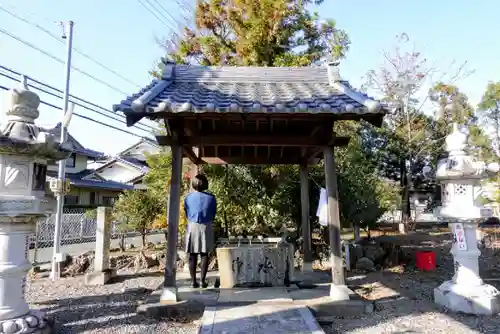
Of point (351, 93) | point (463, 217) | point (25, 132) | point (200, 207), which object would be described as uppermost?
point (351, 93)

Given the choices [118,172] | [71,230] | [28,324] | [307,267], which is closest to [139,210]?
[71,230]

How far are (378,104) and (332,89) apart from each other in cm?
133

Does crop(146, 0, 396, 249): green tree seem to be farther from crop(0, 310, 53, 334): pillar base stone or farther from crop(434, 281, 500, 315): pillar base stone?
crop(0, 310, 53, 334): pillar base stone

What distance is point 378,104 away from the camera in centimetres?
449

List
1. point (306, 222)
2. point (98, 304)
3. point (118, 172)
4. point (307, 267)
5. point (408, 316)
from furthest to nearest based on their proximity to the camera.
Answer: point (118, 172)
point (306, 222)
point (307, 267)
point (98, 304)
point (408, 316)

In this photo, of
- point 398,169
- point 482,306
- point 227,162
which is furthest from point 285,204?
point 398,169

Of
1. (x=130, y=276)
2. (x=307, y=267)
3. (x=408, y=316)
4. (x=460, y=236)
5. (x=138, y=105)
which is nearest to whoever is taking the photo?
(x=138, y=105)

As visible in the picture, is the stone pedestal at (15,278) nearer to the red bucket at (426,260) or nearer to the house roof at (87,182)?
the red bucket at (426,260)

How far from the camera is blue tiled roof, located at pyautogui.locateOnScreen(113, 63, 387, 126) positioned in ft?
14.5

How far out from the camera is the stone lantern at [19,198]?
12.3 ft

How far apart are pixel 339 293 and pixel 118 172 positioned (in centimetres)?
2869

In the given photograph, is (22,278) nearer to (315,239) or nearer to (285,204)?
(285,204)

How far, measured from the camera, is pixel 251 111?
4414 millimetres

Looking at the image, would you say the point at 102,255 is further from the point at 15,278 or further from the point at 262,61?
the point at 262,61
